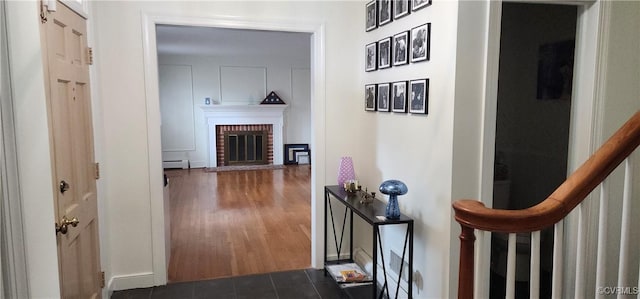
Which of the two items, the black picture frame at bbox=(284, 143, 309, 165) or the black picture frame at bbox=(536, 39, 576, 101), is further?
the black picture frame at bbox=(284, 143, 309, 165)

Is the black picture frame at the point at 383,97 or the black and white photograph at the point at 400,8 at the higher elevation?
the black and white photograph at the point at 400,8

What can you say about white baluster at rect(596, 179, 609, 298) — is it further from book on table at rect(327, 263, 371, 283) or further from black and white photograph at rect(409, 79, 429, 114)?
book on table at rect(327, 263, 371, 283)

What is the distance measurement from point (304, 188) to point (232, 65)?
3.55 m

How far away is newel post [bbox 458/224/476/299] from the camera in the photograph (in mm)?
1196

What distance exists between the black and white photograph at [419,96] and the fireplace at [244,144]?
6.94 m

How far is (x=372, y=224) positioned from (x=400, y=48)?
3.65 feet

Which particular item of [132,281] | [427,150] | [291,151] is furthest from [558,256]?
[291,151]

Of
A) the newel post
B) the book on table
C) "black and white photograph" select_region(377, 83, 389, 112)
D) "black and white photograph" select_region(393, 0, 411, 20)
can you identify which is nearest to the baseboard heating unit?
the book on table

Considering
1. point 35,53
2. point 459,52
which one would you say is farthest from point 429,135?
point 35,53

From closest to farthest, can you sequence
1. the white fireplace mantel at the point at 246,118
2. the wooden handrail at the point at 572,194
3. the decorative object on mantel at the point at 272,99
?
1. the wooden handrail at the point at 572,194
2. the white fireplace mantel at the point at 246,118
3. the decorative object on mantel at the point at 272,99

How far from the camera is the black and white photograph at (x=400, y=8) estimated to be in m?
2.53

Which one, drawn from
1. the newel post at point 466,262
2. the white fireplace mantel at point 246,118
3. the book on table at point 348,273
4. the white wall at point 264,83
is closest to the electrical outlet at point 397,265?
the book on table at point 348,273

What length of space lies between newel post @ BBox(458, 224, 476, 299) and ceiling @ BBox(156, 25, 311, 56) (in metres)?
4.39

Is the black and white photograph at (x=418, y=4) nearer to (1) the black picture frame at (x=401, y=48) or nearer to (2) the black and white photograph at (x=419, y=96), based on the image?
(1) the black picture frame at (x=401, y=48)
